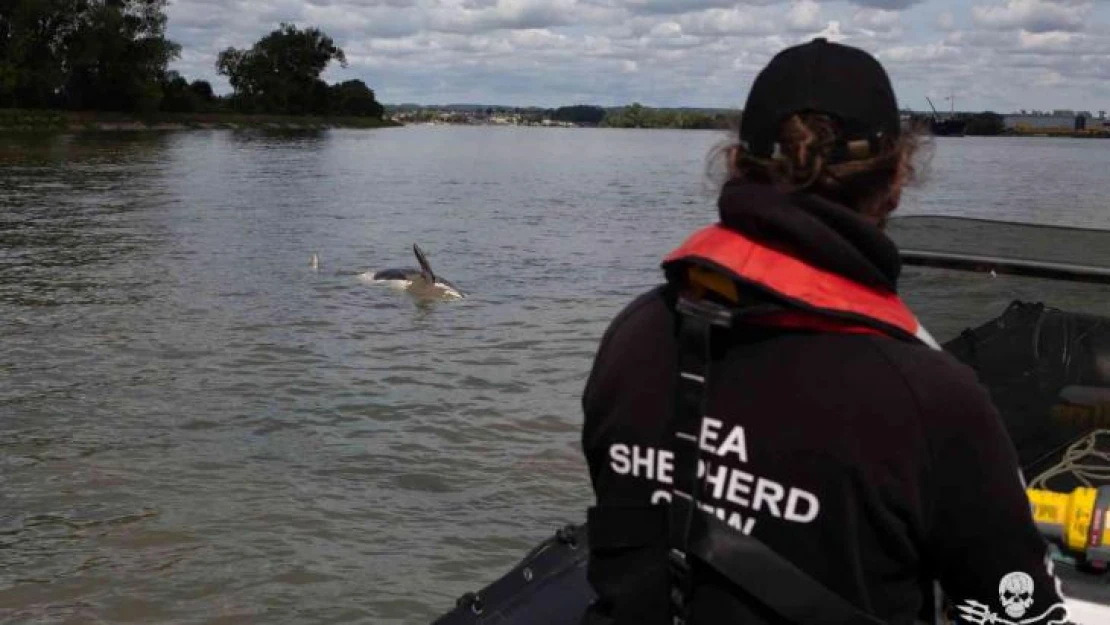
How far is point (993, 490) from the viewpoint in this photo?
1.64 meters

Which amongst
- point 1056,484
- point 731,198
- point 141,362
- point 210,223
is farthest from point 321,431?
point 210,223

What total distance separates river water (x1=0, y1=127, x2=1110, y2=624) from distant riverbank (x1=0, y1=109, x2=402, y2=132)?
56.8 metres

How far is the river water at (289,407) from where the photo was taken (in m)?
6.02

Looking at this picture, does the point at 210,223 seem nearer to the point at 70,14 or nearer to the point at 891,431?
the point at 891,431

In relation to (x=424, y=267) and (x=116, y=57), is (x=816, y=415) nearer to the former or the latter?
(x=424, y=267)

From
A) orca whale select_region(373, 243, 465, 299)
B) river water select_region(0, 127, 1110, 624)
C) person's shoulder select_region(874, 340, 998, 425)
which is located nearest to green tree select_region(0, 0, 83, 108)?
river water select_region(0, 127, 1110, 624)

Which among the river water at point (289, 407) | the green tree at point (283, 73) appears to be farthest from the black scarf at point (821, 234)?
the green tree at point (283, 73)

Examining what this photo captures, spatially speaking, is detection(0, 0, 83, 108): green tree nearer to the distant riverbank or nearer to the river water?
the distant riverbank

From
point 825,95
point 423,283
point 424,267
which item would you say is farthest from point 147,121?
point 825,95

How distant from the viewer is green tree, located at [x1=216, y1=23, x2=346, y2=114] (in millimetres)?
Answer: 129750

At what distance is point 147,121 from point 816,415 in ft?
323

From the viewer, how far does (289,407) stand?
31.3ft

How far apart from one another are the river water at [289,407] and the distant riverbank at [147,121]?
56.8 metres

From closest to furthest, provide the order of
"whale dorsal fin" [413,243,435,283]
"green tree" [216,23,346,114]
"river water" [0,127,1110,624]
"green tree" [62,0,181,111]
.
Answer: "river water" [0,127,1110,624], "whale dorsal fin" [413,243,435,283], "green tree" [62,0,181,111], "green tree" [216,23,346,114]
